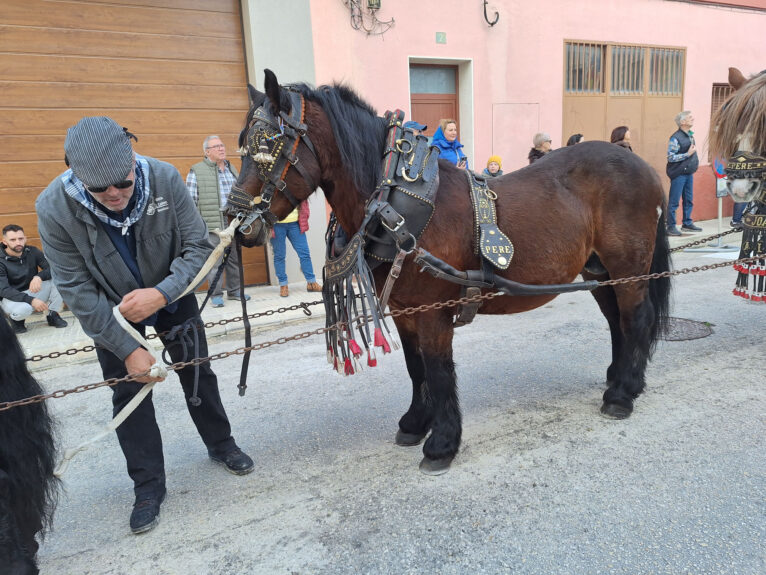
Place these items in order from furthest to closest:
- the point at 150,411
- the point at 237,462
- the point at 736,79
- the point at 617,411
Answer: the point at 736,79, the point at 617,411, the point at 237,462, the point at 150,411

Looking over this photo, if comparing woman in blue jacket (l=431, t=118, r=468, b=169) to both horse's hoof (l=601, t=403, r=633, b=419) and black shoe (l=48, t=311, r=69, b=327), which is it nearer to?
horse's hoof (l=601, t=403, r=633, b=419)

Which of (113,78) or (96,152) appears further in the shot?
(113,78)

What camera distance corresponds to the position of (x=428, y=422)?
262cm

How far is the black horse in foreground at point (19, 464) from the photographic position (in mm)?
1593

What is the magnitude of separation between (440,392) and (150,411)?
53.2 inches

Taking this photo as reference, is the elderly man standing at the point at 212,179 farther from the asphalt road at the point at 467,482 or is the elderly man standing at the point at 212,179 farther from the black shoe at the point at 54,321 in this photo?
the asphalt road at the point at 467,482

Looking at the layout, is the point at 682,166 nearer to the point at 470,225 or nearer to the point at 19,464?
the point at 470,225

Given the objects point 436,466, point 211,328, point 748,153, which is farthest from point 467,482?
point 211,328

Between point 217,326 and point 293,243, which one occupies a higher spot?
point 293,243

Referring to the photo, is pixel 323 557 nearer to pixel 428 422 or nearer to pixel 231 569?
pixel 231 569

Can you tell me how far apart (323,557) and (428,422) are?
0.95m

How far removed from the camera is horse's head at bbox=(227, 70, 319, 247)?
188cm

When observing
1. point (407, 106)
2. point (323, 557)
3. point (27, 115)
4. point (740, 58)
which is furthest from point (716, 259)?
point (27, 115)

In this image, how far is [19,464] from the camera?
1646 mm
